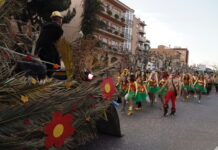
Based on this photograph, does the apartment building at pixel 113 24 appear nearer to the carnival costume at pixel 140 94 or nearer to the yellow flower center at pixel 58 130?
the carnival costume at pixel 140 94

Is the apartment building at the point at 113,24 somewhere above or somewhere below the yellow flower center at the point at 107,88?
above

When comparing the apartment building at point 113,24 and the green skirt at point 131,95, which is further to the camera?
the apartment building at point 113,24

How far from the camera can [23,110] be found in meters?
1.57

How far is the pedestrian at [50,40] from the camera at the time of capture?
3.15 m

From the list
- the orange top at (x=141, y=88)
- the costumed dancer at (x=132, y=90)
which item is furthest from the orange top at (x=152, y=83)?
the costumed dancer at (x=132, y=90)

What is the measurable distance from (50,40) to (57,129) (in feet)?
5.08

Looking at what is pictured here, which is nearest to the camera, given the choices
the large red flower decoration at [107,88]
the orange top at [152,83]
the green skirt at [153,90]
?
the large red flower decoration at [107,88]

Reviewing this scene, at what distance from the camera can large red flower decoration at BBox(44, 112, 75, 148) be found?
195 cm

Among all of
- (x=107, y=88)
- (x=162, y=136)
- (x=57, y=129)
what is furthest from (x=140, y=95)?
(x=57, y=129)

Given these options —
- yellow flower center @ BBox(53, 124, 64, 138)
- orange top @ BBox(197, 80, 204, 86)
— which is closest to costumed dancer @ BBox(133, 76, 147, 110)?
orange top @ BBox(197, 80, 204, 86)

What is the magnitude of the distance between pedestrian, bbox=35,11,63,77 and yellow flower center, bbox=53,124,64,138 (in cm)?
109

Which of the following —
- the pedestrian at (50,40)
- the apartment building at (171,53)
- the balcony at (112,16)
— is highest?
the balcony at (112,16)

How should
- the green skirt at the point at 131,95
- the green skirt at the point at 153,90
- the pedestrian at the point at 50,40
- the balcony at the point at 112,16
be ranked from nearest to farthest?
the pedestrian at the point at 50,40 < the green skirt at the point at 131,95 < the green skirt at the point at 153,90 < the balcony at the point at 112,16

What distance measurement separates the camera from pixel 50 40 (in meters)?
3.22
